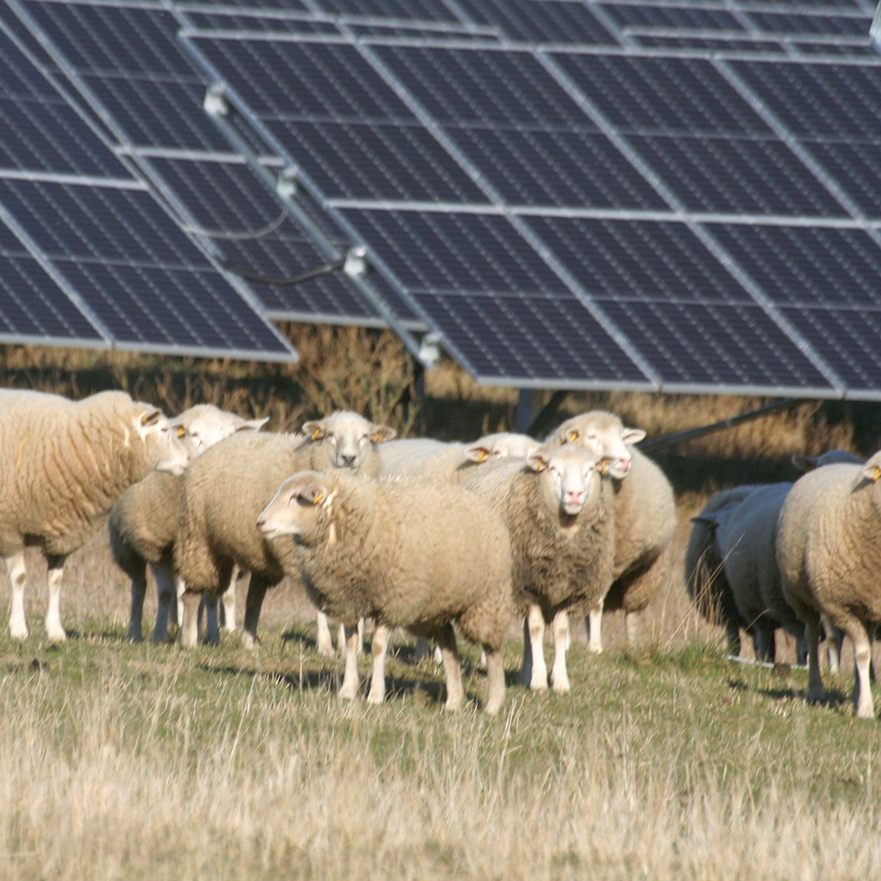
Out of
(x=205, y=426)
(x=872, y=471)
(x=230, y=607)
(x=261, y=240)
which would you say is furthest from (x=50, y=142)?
(x=872, y=471)

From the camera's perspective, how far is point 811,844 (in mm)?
4742

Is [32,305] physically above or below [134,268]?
below

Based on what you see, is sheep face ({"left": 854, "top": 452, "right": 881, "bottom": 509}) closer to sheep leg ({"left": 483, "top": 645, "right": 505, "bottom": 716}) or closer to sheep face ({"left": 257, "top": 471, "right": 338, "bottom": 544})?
sheep leg ({"left": 483, "top": 645, "right": 505, "bottom": 716})

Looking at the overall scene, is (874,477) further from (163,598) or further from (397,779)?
(163,598)

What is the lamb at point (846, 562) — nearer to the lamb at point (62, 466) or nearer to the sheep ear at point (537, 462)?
the sheep ear at point (537, 462)

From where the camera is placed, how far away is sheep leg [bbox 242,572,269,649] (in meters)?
8.84

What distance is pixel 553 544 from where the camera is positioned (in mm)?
8055

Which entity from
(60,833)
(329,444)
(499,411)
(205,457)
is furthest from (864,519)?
(499,411)

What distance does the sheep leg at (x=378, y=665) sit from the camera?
692 cm

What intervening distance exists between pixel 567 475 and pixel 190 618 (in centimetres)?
252

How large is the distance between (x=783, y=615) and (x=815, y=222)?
514 cm

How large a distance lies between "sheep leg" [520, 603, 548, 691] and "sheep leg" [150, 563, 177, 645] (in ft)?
7.04

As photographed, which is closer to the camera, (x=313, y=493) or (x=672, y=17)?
(x=313, y=493)

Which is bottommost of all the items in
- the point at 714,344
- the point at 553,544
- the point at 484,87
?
the point at 553,544
